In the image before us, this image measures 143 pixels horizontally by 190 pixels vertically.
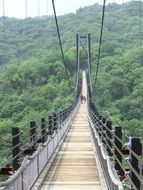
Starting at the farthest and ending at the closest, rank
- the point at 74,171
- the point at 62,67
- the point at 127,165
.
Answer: the point at 62,67
the point at 74,171
the point at 127,165

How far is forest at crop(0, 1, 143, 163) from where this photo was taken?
2581cm

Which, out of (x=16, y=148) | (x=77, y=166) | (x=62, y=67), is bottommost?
(x=77, y=166)

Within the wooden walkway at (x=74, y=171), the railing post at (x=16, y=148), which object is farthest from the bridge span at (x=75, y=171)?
the railing post at (x=16, y=148)

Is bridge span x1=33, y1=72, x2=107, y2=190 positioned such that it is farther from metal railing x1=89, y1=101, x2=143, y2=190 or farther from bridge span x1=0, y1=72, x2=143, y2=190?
metal railing x1=89, y1=101, x2=143, y2=190

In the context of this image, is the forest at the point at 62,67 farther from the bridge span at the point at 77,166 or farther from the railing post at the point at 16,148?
the railing post at the point at 16,148

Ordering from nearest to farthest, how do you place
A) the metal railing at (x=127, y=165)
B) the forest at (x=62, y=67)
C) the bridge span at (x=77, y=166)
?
1. the metal railing at (x=127, y=165)
2. the bridge span at (x=77, y=166)
3. the forest at (x=62, y=67)

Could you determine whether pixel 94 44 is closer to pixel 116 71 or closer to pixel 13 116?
pixel 116 71

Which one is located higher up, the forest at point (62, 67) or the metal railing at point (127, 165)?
the forest at point (62, 67)

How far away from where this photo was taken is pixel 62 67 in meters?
68.5

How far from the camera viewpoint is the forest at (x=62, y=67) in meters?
25.8

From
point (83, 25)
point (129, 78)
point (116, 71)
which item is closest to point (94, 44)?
point (83, 25)

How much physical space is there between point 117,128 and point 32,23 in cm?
4707

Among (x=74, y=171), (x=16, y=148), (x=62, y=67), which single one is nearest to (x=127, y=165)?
(x=16, y=148)

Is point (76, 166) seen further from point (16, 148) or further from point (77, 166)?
point (16, 148)
